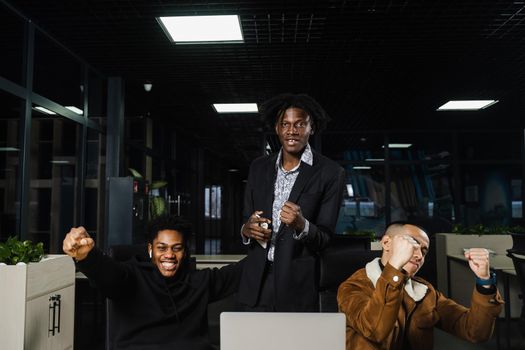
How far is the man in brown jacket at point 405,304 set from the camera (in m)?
1.26

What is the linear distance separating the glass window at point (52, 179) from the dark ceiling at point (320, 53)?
2.85ft

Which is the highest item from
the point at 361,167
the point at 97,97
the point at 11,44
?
the point at 11,44

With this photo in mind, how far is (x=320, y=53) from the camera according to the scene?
17.1 ft

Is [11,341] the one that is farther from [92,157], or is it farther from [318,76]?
[318,76]

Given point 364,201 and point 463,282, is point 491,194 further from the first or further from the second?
point 463,282

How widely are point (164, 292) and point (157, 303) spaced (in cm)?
5

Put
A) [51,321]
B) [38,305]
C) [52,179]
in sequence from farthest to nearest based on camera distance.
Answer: [52,179] → [51,321] → [38,305]

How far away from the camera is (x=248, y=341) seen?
87cm

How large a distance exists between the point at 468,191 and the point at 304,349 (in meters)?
10.2

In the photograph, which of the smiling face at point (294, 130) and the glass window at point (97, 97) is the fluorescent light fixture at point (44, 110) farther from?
the smiling face at point (294, 130)

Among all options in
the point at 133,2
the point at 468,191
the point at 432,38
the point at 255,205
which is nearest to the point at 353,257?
the point at 255,205

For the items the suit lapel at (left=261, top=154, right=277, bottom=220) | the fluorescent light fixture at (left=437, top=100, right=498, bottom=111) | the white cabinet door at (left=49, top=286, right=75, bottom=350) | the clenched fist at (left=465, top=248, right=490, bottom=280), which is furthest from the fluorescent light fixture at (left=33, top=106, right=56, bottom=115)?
the fluorescent light fixture at (left=437, top=100, right=498, bottom=111)

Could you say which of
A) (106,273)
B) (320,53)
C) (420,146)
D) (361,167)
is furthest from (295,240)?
(420,146)

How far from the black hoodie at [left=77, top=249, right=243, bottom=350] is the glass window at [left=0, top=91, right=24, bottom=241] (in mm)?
2723
